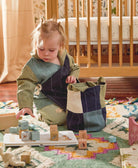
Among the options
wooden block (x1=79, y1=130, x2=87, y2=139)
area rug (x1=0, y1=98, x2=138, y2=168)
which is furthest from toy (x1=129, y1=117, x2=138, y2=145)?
wooden block (x1=79, y1=130, x2=87, y2=139)

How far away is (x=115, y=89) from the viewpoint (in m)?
2.31

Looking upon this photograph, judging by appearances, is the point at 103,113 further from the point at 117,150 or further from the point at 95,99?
the point at 117,150

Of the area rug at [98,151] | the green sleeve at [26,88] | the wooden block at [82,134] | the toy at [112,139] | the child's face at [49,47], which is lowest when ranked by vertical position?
the area rug at [98,151]

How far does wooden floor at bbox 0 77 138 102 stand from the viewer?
2113 mm

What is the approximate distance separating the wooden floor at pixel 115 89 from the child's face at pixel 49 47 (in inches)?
26.7

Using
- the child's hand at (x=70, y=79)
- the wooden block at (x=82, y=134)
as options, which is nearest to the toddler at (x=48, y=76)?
the child's hand at (x=70, y=79)

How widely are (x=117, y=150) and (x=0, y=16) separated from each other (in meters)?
2.09

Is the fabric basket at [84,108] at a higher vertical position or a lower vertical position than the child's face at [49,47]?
lower

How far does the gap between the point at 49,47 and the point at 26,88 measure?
209mm

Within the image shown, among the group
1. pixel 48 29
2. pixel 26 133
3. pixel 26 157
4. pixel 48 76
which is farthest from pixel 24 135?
pixel 48 29

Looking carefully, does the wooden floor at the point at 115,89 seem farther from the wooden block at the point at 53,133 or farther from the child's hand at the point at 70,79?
the wooden block at the point at 53,133

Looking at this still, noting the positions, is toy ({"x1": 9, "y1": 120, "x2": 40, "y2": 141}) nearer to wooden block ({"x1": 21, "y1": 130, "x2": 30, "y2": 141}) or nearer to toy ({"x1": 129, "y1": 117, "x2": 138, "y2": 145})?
wooden block ({"x1": 21, "y1": 130, "x2": 30, "y2": 141})

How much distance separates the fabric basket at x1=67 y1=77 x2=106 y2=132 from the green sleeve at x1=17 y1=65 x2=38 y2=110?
172 mm

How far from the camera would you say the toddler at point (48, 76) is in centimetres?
142
